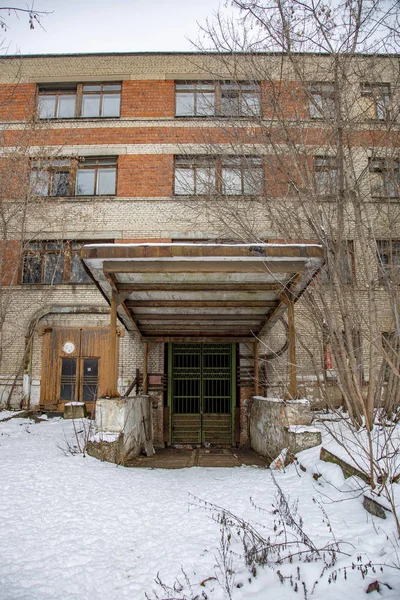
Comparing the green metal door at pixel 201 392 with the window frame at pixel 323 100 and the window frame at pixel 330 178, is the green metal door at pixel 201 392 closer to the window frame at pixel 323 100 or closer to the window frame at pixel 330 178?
the window frame at pixel 330 178

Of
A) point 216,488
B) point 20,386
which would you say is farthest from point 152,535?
point 20,386

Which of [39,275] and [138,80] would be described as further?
[138,80]

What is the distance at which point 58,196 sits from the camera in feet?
43.6

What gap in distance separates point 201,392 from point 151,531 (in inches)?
296

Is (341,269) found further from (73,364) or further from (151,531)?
(73,364)

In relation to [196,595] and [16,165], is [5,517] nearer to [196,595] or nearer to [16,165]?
[196,595]

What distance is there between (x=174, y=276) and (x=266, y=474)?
10.8 ft

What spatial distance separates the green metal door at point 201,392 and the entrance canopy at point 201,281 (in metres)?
1.66

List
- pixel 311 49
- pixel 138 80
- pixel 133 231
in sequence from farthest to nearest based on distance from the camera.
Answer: pixel 138 80, pixel 133 231, pixel 311 49

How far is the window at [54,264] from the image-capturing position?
1276 centimetres

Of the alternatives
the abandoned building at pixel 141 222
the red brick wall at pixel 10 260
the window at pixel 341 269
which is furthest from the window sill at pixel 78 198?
the window at pixel 341 269

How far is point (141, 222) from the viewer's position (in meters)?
12.8

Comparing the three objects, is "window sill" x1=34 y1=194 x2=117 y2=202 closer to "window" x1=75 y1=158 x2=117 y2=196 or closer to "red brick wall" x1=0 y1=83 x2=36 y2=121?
"window" x1=75 y1=158 x2=117 y2=196

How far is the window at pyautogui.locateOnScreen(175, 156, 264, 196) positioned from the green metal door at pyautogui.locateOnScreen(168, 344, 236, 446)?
4.28m
